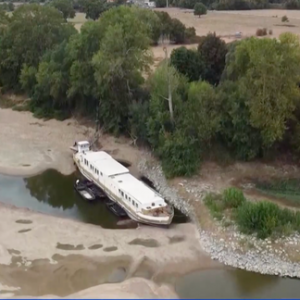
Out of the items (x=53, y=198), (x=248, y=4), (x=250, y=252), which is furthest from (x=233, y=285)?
(x=248, y=4)

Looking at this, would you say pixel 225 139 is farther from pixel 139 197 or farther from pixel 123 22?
pixel 123 22

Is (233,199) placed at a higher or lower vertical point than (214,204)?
higher

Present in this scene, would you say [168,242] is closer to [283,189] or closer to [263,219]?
[263,219]

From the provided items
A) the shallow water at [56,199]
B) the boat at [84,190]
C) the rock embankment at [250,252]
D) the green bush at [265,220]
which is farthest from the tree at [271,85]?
the boat at [84,190]

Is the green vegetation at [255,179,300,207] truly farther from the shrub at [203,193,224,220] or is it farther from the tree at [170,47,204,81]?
the tree at [170,47,204,81]

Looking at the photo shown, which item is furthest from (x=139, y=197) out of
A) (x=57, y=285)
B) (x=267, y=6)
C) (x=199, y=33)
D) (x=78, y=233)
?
(x=267, y=6)

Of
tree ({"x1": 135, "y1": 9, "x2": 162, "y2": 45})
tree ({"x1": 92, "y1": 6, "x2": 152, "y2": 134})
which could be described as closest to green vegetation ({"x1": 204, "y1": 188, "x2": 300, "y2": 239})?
tree ({"x1": 92, "y1": 6, "x2": 152, "y2": 134})
